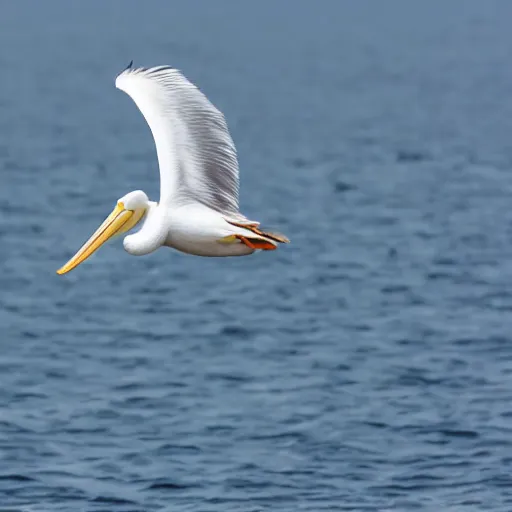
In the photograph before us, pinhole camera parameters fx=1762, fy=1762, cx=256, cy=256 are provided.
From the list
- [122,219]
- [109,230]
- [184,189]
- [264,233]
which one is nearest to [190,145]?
[184,189]

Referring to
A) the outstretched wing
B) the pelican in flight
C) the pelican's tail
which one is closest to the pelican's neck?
the pelican in flight

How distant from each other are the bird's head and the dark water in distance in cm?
933

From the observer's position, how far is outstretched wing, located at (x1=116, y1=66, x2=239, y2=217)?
13.8 m

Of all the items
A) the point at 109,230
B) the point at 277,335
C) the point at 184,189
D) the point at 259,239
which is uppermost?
the point at 277,335

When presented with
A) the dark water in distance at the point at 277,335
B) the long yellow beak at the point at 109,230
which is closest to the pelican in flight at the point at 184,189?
the long yellow beak at the point at 109,230

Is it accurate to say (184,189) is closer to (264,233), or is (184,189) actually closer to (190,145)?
(190,145)

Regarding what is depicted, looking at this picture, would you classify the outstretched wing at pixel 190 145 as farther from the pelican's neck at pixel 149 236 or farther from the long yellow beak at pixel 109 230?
the long yellow beak at pixel 109 230

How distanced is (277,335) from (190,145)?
1795cm

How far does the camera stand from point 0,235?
42.3 m

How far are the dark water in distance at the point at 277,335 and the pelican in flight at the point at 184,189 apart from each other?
9.58 metres

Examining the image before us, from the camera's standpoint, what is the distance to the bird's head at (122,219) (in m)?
13.9

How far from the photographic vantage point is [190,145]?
1395 cm

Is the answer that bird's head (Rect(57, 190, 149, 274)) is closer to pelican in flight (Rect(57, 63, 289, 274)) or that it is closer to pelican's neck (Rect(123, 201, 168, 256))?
pelican in flight (Rect(57, 63, 289, 274))

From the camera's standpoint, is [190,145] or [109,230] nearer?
[190,145]
